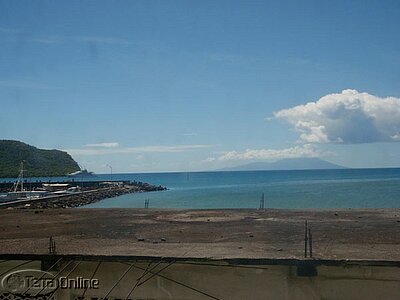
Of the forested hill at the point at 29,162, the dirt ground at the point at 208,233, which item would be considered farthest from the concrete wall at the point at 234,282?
the forested hill at the point at 29,162

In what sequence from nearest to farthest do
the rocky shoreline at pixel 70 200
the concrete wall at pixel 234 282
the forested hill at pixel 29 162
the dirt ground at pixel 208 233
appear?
the concrete wall at pixel 234 282 < the dirt ground at pixel 208 233 < the rocky shoreline at pixel 70 200 < the forested hill at pixel 29 162

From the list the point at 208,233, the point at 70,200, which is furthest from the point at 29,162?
the point at 208,233

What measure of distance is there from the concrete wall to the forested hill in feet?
501

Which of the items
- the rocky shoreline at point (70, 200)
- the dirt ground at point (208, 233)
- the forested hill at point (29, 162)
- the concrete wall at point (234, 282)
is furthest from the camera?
the forested hill at point (29, 162)

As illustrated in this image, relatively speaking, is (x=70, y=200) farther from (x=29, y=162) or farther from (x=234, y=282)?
(x=29, y=162)

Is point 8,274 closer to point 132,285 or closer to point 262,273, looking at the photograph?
point 132,285

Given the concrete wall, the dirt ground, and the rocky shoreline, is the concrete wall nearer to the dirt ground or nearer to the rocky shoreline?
the dirt ground

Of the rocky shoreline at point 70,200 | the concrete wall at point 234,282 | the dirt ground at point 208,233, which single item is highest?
the dirt ground at point 208,233

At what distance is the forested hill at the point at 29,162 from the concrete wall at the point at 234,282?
15268 cm

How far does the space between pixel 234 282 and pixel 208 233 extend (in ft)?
10.4

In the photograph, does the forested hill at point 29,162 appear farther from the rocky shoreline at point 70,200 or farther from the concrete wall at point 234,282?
the concrete wall at point 234,282

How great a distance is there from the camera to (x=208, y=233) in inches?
462

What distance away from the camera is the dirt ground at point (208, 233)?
30.1 feet

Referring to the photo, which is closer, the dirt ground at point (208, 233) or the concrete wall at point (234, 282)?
the concrete wall at point (234, 282)
